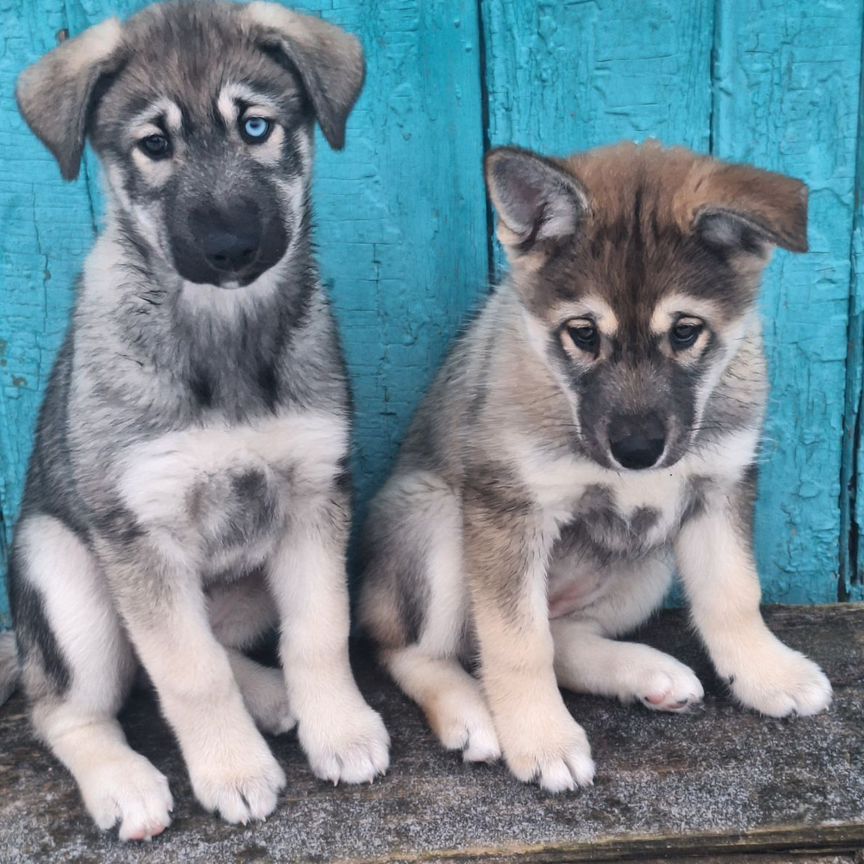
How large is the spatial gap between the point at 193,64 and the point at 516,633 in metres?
1.57

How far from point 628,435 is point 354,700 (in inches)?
41.0

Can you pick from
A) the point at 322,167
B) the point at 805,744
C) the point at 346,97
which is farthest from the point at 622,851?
the point at 322,167

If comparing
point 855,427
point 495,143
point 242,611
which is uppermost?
point 495,143

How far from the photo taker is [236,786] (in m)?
2.53

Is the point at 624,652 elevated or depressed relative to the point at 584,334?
depressed

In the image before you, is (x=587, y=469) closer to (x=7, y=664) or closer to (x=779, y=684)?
(x=779, y=684)

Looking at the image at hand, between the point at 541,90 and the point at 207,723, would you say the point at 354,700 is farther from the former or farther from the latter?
the point at 541,90

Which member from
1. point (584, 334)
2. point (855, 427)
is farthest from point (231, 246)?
point (855, 427)

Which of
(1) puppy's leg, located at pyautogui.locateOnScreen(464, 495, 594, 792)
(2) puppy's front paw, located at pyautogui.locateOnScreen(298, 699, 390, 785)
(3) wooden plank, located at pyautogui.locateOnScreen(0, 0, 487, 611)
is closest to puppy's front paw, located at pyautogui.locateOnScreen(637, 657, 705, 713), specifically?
(1) puppy's leg, located at pyautogui.locateOnScreen(464, 495, 594, 792)

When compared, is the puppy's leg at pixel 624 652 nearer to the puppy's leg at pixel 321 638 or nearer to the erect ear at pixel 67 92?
the puppy's leg at pixel 321 638

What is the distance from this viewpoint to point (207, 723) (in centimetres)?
256

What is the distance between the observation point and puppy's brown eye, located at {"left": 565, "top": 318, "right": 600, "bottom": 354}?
2457 millimetres

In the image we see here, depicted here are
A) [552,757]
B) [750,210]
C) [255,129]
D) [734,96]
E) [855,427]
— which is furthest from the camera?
[855,427]

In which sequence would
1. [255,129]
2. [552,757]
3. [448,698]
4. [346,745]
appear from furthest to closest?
[448,698]
[346,745]
[552,757]
[255,129]
